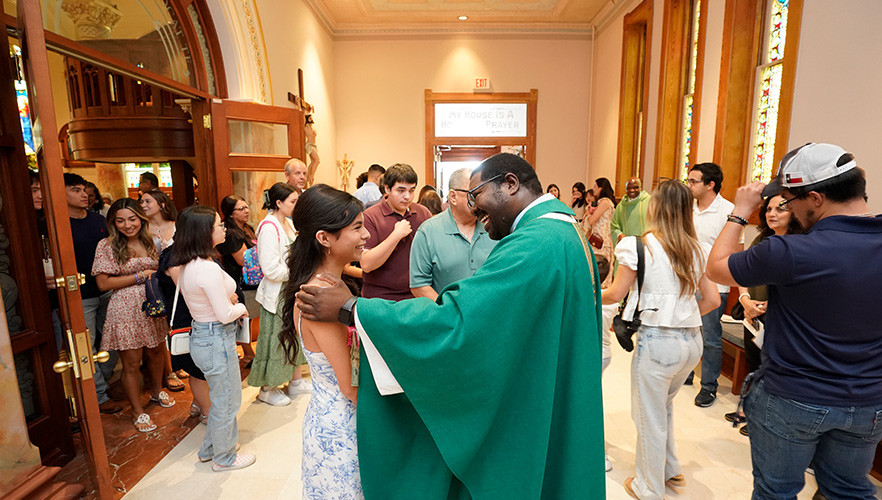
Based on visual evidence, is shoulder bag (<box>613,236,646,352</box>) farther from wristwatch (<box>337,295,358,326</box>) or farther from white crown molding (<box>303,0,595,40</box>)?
white crown molding (<box>303,0,595,40</box>)

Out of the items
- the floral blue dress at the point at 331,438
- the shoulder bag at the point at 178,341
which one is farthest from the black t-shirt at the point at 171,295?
the floral blue dress at the point at 331,438

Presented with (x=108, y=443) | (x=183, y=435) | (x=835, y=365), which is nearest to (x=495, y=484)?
(x=835, y=365)

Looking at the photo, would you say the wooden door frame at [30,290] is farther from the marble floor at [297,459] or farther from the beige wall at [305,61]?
the beige wall at [305,61]

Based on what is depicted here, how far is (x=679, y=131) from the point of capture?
5875mm

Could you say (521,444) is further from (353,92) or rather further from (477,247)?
(353,92)

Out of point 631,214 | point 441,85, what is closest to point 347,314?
point 631,214

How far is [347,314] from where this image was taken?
1.21 metres

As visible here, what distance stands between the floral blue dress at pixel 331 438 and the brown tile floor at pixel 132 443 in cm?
160

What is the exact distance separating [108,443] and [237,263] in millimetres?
1437

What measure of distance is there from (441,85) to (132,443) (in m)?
7.76

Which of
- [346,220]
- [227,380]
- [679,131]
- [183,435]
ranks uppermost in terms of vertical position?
[679,131]

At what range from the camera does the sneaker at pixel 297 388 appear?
11.7ft

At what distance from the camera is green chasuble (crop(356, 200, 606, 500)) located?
1091 millimetres

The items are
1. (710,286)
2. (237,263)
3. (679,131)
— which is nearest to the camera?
(710,286)
